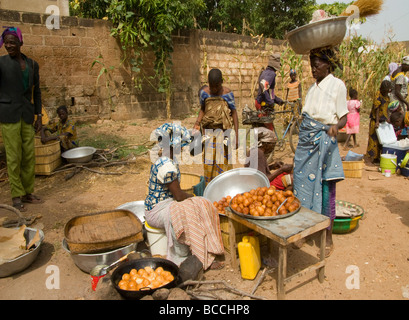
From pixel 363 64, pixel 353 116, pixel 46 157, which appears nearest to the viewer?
pixel 46 157

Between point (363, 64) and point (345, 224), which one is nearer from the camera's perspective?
point (345, 224)

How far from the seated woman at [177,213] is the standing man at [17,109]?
2288 mm

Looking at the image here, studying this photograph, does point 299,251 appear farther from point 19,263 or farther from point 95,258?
point 19,263

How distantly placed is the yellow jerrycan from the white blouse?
139cm

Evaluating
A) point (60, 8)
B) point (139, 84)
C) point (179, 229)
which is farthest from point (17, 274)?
point (60, 8)

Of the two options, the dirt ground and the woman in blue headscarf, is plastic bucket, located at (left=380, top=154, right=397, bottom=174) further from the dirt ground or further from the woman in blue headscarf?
the woman in blue headscarf

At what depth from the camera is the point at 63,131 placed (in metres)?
6.35

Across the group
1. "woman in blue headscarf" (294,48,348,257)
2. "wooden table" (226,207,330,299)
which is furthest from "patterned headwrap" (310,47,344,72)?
"wooden table" (226,207,330,299)

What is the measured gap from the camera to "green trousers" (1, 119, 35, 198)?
4371 mm

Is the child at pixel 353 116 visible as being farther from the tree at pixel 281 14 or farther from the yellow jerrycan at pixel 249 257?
the tree at pixel 281 14

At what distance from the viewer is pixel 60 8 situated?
354 inches

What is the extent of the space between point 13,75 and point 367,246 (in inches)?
191

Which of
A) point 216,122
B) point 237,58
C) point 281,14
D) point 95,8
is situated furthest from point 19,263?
point 281,14

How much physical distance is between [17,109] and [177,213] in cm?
281
